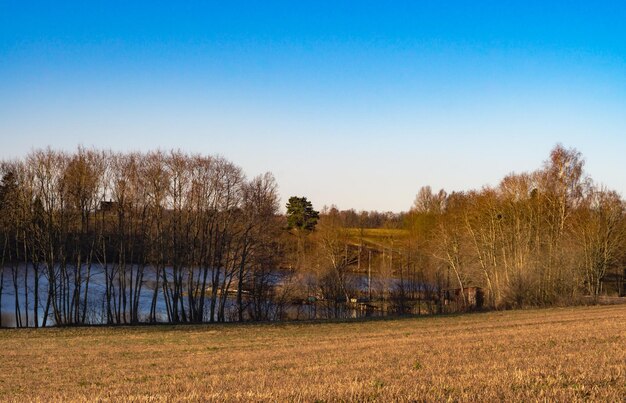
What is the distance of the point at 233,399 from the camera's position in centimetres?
873

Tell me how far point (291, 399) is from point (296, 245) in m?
61.6

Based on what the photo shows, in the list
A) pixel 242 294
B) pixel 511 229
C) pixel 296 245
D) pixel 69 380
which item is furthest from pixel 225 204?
pixel 69 380

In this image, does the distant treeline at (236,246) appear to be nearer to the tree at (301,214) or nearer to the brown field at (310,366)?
the brown field at (310,366)

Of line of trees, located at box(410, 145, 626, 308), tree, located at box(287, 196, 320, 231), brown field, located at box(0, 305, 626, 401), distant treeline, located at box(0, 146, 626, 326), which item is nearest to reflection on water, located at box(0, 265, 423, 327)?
distant treeline, located at box(0, 146, 626, 326)

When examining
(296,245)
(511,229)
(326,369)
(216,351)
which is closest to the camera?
(326,369)

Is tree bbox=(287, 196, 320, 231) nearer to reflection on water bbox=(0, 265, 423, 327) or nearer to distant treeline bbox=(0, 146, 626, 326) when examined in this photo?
distant treeline bbox=(0, 146, 626, 326)

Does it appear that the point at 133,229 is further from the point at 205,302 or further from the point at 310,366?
the point at 310,366

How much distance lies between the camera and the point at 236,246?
165 feet

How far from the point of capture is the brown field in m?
9.30

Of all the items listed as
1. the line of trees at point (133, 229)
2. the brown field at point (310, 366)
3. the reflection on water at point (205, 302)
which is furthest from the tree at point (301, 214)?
the brown field at point (310, 366)

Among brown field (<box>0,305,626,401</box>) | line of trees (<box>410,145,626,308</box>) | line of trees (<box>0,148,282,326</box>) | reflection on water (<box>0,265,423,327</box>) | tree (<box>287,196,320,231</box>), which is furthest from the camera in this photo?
tree (<box>287,196,320,231</box>)

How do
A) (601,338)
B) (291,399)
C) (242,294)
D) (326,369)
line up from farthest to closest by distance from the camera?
(242,294)
(601,338)
(326,369)
(291,399)

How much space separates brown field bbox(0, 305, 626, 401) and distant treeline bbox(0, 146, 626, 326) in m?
10.7

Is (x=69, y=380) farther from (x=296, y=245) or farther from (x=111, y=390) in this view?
(x=296, y=245)
